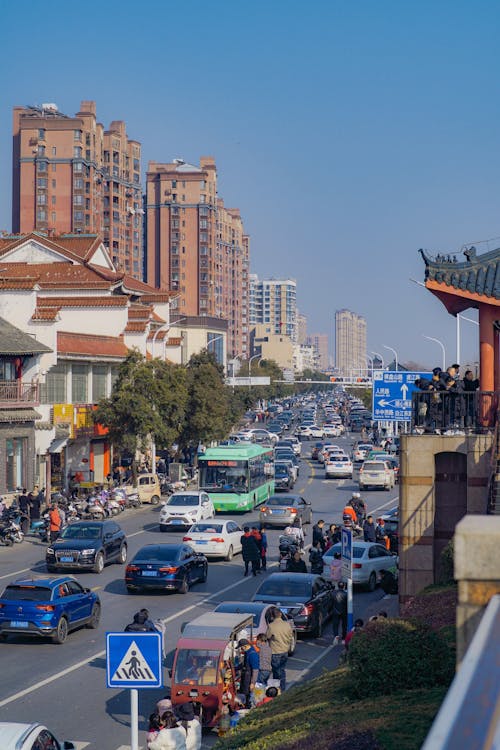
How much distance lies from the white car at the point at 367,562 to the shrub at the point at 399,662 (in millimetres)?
16979

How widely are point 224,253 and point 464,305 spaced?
163 meters

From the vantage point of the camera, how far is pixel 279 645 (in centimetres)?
1748

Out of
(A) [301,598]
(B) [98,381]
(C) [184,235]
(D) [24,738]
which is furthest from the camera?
(C) [184,235]

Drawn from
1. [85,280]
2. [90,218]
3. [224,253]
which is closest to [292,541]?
[85,280]

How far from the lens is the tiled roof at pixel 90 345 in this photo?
53.1 m

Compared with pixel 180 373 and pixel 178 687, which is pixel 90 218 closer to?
pixel 180 373

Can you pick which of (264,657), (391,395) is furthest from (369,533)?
(264,657)

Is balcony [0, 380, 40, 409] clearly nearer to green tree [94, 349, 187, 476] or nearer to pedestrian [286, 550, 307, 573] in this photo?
green tree [94, 349, 187, 476]

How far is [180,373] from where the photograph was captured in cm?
5609

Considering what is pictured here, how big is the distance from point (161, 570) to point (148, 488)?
23713mm

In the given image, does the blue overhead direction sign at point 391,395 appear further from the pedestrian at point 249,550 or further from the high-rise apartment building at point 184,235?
the high-rise apartment building at point 184,235

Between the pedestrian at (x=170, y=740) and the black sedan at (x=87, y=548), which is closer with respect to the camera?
the pedestrian at (x=170, y=740)

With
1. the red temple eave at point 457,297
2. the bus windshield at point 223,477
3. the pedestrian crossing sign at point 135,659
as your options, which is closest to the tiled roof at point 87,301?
the bus windshield at point 223,477

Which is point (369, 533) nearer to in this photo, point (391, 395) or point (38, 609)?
point (391, 395)
